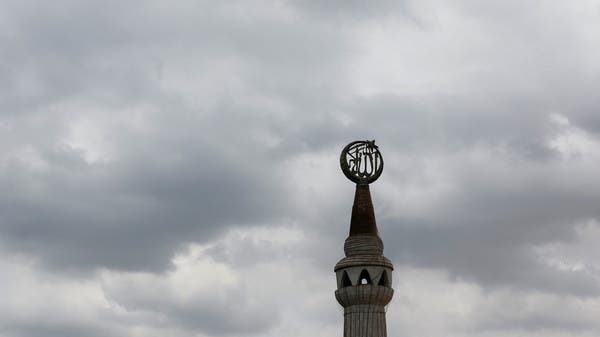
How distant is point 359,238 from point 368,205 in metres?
4.02

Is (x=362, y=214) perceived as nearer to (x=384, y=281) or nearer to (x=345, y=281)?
(x=345, y=281)

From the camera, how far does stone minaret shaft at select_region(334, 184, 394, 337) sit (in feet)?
395

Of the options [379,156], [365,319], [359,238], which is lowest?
[365,319]

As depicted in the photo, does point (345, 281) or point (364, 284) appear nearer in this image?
point (364, 284)

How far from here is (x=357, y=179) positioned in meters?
127

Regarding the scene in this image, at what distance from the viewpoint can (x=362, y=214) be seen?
12450 cm

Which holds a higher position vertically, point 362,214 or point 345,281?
point 362,214

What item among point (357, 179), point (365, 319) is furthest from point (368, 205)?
point (365, 319)

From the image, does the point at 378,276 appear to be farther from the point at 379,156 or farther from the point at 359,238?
the point at 379,156

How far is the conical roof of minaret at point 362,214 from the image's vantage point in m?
124

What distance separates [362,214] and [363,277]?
21.4 ft

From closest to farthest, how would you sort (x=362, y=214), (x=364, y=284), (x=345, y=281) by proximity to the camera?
(x=364, y=284) < (x=345, y=281) < (x=362, y=214)

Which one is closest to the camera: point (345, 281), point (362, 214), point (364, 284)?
point (364, 284)

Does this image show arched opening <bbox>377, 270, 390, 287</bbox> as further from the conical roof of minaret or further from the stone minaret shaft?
the conical roof of minaret
